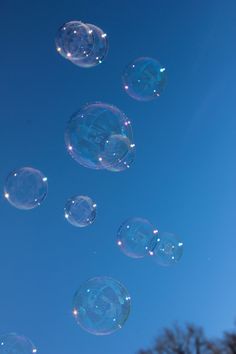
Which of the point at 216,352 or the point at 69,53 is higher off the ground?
the point at 69,53

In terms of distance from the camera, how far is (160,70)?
11.6 meters

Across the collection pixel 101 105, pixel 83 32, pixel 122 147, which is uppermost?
pixel 83 32

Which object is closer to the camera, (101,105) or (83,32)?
(101,105)

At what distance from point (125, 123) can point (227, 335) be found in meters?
22.6

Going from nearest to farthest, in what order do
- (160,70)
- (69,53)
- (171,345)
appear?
(69,53) < (160,70) < (171,345)

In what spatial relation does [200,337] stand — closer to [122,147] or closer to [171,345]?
[171,345]

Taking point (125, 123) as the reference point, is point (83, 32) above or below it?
above

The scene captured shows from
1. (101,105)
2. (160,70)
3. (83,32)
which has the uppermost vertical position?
(83,32)

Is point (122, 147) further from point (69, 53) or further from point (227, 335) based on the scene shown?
point (227, 335)

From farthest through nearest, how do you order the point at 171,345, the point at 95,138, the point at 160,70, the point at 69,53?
1. the point at 171,345
2. the point at 160,70
3. the point at 69,53
4. the point at 95,138

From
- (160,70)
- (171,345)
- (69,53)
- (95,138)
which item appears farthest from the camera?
(171,345)

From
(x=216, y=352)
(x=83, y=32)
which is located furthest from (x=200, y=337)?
(x=83, y=32)

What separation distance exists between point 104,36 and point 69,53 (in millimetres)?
1242

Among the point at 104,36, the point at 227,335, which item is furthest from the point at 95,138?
the point at 227,335
